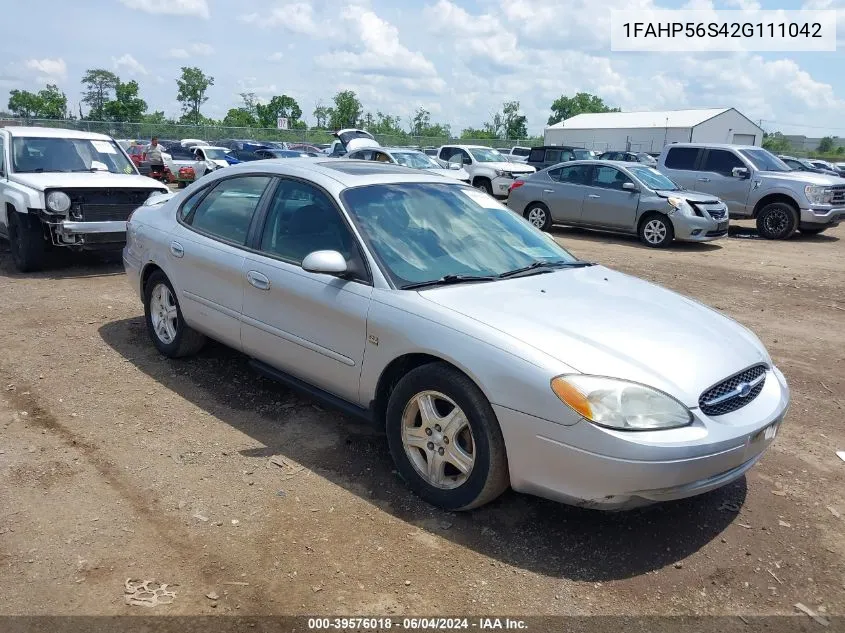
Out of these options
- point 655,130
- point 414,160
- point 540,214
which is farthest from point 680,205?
point 655,130

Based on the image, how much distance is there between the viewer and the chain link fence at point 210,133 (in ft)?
123

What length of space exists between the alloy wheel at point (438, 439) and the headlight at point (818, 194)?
13632 mm

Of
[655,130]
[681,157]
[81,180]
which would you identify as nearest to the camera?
[81,180]

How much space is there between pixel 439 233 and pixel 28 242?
6.53 metres

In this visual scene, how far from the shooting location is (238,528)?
3291 millimetres

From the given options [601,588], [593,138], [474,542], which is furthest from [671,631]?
[593,138]

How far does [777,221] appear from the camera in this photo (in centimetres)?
1465

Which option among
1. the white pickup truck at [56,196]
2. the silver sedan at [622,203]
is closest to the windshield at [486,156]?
the silver sedan at [622,203]

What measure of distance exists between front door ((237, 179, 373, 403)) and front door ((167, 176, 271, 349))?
153 millimetres

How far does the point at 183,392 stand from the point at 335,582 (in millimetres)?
2443

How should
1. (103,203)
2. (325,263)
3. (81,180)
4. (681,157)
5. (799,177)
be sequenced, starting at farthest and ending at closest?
(681,157) → (799,177) → (81,180) → (103,203) → (325,263)

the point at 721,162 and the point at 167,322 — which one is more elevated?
the point at 721,162

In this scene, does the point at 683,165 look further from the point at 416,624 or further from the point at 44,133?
the point at 416,624

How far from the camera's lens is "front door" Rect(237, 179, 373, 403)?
12.4 ft
